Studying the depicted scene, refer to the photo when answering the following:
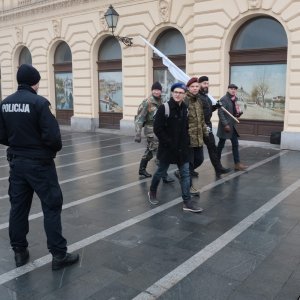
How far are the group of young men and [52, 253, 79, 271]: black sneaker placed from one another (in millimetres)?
2035

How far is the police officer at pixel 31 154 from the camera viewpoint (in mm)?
3619

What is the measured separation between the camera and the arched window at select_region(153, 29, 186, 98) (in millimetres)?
13383

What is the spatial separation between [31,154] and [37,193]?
0.37 metres

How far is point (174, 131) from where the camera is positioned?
5.38 m

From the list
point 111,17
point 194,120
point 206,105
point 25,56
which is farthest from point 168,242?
point 25,56

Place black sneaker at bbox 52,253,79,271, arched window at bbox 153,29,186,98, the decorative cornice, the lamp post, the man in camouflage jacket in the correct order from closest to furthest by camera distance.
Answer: black sneaker at bbox 52,253,79,271, the man in camouflage jacket, arched window at bbox 153,29,186,98, the lamp post, the decorative cornice

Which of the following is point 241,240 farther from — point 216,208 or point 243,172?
point 243,172

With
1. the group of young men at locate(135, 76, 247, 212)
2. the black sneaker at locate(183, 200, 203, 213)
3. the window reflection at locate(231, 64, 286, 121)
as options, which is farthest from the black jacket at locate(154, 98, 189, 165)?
the window reflection at locate(231, 64, 286, 121)

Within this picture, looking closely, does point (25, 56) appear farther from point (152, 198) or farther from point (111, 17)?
point (152, 198)

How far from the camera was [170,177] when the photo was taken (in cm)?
753

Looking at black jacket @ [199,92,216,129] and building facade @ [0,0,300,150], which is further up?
building facade @ [0,0,300,150]

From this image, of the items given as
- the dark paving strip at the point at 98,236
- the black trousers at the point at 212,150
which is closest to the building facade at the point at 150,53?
the black trousers at the point at 212,150

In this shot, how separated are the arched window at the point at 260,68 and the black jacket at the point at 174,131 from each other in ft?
22.1

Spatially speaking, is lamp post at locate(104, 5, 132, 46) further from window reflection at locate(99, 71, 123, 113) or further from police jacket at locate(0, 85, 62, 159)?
police jacket at locate(0, 85, 62, 159)
